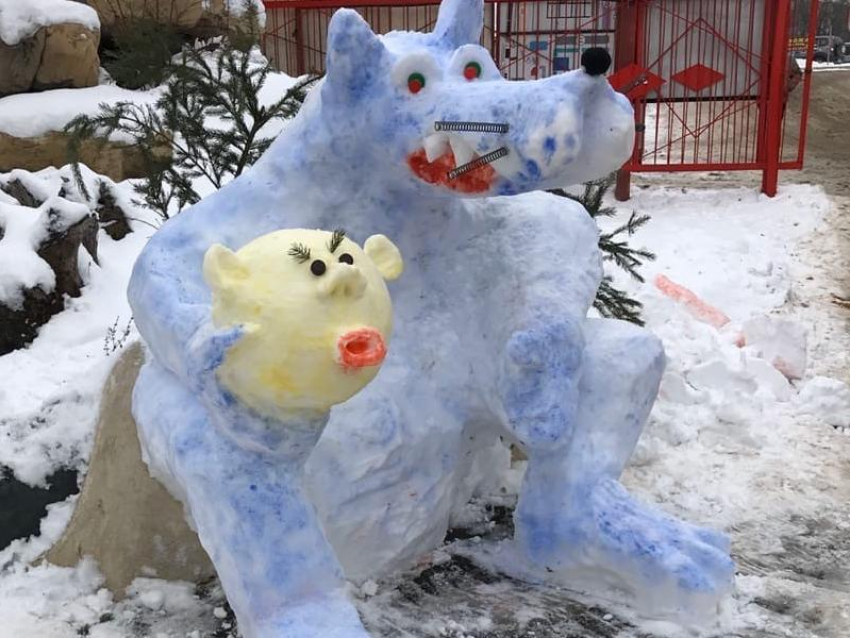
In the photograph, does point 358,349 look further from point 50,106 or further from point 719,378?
point 50,106

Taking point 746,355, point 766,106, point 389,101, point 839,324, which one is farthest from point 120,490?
point 766,106

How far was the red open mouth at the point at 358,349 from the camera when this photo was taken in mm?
1411

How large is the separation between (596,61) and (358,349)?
59cm

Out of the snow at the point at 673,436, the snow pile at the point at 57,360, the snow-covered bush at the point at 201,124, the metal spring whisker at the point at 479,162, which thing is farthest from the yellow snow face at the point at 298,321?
the snow-covered bush at the point at 201,124

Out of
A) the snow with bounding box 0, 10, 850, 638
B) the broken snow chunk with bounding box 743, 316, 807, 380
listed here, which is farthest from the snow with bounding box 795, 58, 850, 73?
the broken snow chunk with bounding box 743, 316, 807, 380

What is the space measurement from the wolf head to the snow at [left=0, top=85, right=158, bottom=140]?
4448 mm

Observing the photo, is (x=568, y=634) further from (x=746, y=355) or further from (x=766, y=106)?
(x=766, y=106)

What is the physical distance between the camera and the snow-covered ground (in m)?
2.00

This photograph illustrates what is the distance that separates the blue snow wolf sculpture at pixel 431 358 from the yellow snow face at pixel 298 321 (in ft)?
0.25

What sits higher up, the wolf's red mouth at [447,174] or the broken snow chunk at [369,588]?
the wolf's red mouth at [447,174]

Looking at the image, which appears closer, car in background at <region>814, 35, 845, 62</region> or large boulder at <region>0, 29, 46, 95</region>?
large boulder at <region>0, 29, 46, 95</region>

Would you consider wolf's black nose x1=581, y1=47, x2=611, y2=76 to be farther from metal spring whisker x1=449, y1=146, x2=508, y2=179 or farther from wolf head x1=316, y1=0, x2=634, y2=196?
metal spring whisker x1=449, y1=146, x2=508, y2=179

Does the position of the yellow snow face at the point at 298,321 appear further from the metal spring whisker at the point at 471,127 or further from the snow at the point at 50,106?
the snow at the point at 50,106

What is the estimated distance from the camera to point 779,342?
395cm
